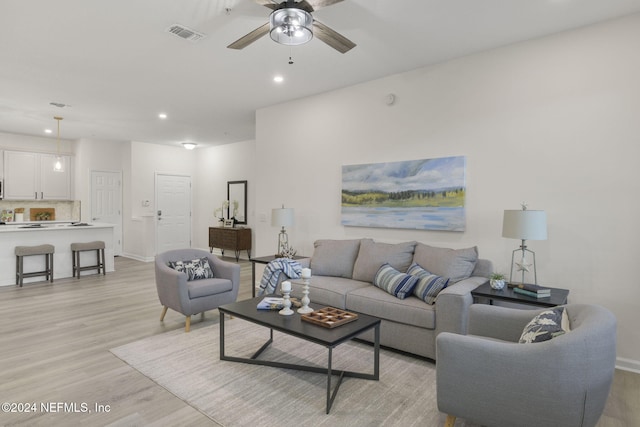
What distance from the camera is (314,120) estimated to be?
16.5 ft

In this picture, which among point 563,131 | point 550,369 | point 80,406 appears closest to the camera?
point 550,369

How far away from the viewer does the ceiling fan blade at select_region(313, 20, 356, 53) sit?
2570 millimetres

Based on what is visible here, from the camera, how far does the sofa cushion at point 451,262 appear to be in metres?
3.37

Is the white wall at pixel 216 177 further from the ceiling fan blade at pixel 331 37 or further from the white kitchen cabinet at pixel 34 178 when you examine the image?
the ceiling fan blade at pixel 331 37

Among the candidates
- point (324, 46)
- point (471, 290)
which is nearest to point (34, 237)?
A: point (324, 46)

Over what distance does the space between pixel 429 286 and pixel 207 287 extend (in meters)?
2.30

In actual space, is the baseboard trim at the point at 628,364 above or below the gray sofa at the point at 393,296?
below

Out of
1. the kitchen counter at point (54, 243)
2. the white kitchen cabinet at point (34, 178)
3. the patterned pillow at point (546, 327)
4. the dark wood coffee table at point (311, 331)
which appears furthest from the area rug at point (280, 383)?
the white kitchen cabinet at point (34, 178)

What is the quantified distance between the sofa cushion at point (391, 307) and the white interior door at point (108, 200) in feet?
22.8

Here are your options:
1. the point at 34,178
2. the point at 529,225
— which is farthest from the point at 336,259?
the point at 34,178

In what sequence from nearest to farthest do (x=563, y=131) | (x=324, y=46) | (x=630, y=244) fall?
1. (x=630, y=244)
2. (x=563, y=131)
3. (x=324, y=46)

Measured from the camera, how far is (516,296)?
2.87m

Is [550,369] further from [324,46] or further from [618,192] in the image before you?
[324,46]

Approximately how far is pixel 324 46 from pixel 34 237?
5820 mm
